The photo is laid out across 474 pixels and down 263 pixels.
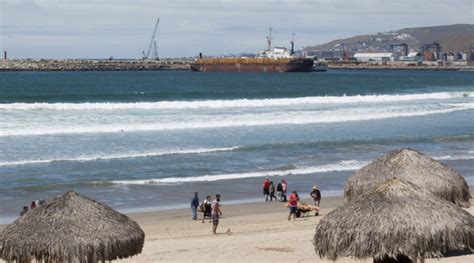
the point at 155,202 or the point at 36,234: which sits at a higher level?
the point at 36,234

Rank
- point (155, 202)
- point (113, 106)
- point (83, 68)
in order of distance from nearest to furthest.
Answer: point (155, 202) < point (113, 106) < point (83, 68)

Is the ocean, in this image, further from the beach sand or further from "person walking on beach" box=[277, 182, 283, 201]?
the beach sand

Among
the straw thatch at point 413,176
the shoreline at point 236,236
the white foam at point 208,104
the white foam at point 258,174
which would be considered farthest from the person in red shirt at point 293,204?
the white foam at point 208,104

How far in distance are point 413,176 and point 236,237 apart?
12.7 ft

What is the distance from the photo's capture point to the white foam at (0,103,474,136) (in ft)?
132

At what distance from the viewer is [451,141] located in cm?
3809

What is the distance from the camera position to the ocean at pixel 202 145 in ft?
83.4

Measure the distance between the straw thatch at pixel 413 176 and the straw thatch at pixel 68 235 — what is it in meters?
5.42

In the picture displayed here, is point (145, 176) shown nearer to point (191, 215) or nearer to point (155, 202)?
point (155, 202)

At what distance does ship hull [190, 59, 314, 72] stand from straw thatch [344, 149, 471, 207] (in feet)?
383

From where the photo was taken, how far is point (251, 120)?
4706 centimetres

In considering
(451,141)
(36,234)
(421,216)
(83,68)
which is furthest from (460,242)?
(83,68)

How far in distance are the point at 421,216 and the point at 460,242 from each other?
23.2 inches

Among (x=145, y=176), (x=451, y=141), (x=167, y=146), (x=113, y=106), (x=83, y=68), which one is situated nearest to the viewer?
(x=145, y=176)
